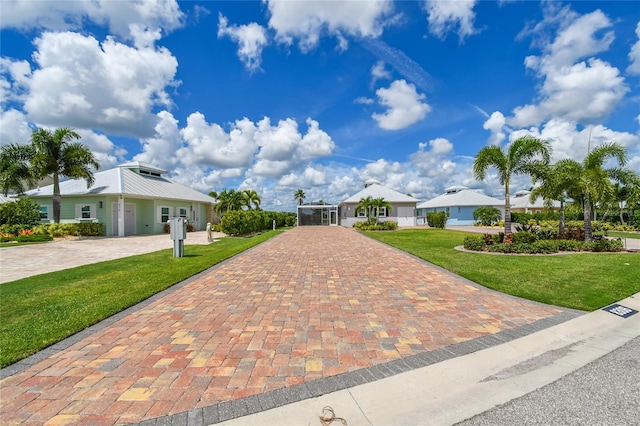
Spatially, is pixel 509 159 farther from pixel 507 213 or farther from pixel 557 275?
pixel 557 275

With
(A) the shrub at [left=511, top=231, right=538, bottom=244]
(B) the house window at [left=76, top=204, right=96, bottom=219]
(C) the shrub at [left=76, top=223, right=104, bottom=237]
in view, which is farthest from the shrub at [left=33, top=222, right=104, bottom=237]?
(A) the shrub at [left=511, top=231, right=538, bottom=244]

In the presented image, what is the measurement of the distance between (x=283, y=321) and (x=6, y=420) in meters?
2.87

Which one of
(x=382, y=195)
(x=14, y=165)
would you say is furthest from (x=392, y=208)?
(x=14, y=165)

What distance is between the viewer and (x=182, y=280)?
7.01 metres

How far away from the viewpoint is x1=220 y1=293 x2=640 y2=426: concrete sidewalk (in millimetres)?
2428

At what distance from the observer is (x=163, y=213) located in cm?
2377

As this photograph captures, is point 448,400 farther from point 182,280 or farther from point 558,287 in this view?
point 182,280

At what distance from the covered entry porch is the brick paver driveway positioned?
3456 centimetres

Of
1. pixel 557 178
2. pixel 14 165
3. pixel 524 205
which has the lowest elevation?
pixel 524 205

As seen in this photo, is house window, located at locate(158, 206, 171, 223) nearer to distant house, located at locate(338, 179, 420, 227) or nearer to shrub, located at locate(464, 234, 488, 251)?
distant house, located at locate(338, 179, 420, 227)

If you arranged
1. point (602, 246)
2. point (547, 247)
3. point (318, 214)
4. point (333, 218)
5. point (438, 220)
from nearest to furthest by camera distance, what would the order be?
point (547, 247), point (602, 246), point (438, 220), point (333, 218), point (318, 214)

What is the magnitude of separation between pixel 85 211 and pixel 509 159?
26031 mm

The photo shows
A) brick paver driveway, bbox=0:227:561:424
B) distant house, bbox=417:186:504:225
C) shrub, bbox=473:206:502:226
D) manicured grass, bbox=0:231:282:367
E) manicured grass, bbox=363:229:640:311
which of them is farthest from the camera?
distant house, bbox=417:186:504:225

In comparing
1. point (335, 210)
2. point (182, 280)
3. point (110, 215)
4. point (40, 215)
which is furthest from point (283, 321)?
point (335, 210)
